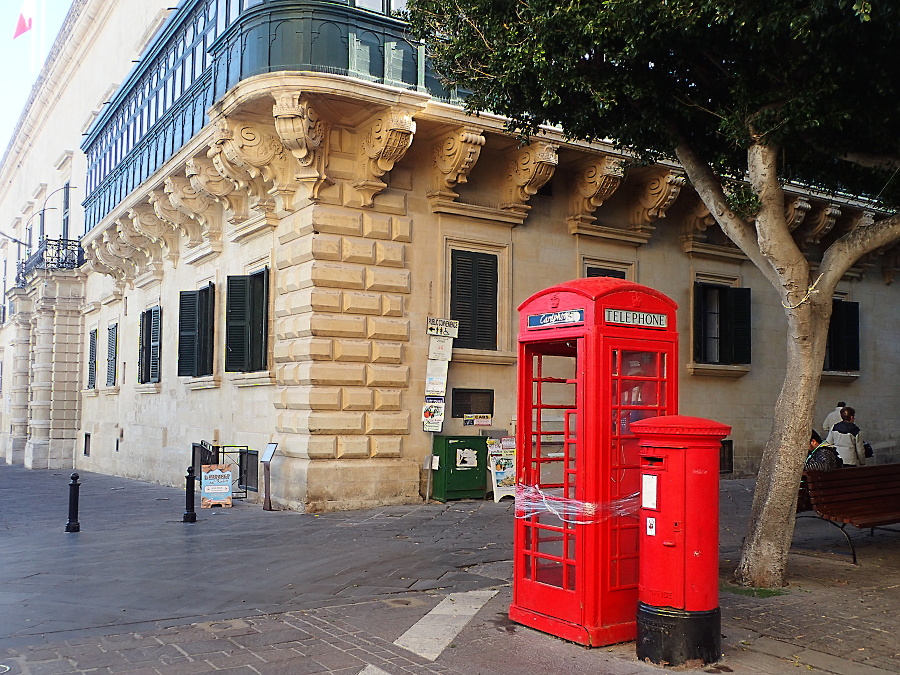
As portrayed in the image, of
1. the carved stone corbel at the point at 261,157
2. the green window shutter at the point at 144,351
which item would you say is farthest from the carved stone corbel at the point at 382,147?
the green window shutter at the point at 144,351

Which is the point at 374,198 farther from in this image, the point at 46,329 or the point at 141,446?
the point at 46,329

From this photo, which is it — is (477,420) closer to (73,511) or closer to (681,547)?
(73,511)

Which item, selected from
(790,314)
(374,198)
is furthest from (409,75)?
(790,314)

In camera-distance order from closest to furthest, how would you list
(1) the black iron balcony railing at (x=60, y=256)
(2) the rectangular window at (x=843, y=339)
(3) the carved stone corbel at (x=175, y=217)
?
(3) the carved stone corbel at (x=175, y=217)
(2) the rectangular window at (x=843, y=339)
(1) the black iron balcony railing at (x=60, y=256)

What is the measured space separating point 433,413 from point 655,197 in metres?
6.22

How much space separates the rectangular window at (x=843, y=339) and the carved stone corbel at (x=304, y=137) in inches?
499

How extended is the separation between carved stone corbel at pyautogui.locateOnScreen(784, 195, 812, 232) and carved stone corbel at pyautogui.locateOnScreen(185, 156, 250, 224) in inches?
425

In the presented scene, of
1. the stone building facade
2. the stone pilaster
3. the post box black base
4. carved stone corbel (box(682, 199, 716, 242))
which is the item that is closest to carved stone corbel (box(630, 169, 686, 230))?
the stone building facade

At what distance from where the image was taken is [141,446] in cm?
2128

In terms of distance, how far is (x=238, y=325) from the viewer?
1509cm

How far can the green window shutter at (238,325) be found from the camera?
14955 mm

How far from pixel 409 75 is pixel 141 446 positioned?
1221 cm

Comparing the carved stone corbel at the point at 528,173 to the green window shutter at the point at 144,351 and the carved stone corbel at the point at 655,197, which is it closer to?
the carved stone corbel at the point at 655,197

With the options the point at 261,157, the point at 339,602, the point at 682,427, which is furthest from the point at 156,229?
the point at 682,427
